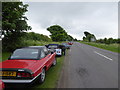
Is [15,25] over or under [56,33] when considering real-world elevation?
under

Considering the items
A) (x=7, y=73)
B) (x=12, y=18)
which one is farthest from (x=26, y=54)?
(x=12, y=18)

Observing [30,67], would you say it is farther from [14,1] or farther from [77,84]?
[14,1]

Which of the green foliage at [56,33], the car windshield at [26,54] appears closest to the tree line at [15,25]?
the car windshield at [26,54]

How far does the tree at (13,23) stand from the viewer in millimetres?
10688

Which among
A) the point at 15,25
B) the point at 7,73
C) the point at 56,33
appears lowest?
the point at 7,73

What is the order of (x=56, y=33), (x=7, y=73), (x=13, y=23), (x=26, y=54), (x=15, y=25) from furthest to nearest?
(x=56, y=33) < (x=15, y=25) < (x=13, y=23) < (x=26, y=54) < (x=7, y=73)

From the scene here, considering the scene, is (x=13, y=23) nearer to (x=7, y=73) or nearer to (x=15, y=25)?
(x=15, y=25)

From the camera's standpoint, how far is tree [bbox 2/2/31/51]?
10.7 metres

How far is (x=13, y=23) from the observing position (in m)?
10.5

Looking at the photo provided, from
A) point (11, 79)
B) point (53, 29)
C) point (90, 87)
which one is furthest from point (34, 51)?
point (53, 29)

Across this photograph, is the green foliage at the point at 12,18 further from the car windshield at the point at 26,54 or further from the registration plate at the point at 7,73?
the registration plate at the point at 7,73

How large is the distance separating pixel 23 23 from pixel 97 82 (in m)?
11.1

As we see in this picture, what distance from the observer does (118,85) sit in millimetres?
3875

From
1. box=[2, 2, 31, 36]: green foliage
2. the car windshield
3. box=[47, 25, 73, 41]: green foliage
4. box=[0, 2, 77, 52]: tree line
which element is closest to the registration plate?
the car windshield
